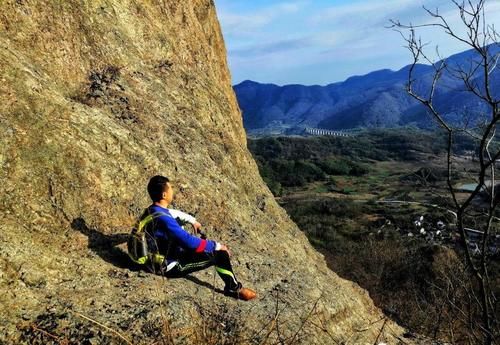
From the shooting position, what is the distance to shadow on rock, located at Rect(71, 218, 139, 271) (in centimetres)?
652

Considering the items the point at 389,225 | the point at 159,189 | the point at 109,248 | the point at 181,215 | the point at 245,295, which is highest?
the point at 159,189

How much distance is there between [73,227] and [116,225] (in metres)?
0.80

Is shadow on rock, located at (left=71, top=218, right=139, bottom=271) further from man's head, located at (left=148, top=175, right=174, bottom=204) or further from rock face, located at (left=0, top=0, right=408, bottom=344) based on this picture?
man's head, located at (left=148, top=175, right=174, bottom=204)

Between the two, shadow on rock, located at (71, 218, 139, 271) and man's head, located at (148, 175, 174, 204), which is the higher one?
man's head, located at (148, 175, 174, 204)

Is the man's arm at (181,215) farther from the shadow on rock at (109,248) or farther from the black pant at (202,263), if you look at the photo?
the shadow on rock at (109,248)

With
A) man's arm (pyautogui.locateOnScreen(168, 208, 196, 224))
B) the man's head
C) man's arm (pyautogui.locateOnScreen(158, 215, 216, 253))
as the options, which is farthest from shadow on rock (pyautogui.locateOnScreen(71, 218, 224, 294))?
the man's head

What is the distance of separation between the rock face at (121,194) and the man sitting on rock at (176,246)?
0.21 meters

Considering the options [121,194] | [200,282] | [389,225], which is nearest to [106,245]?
[121,194]

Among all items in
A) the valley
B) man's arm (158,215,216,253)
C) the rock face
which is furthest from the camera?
the valley

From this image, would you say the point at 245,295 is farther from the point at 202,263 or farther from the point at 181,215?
the point at 181,215

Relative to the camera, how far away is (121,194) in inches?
305

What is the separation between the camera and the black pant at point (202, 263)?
6.48 meters

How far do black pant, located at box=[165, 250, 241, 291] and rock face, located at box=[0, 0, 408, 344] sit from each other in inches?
8.0

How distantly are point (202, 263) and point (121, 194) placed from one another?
6.87 feet
